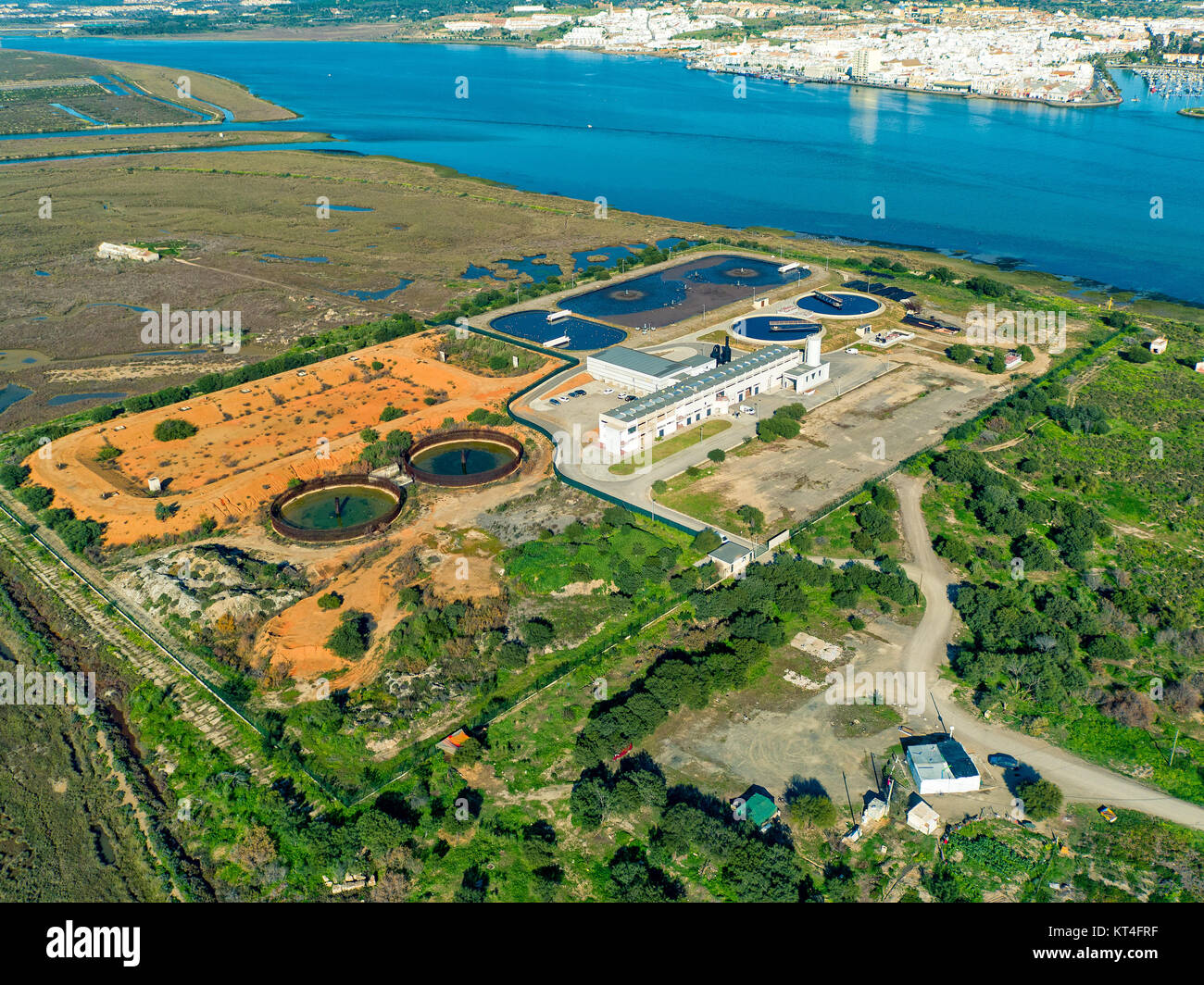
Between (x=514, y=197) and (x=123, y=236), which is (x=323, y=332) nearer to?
(x=123, y=236)

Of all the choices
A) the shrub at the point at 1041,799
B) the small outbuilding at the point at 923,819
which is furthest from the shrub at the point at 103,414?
the shrub at the point at 1041,799

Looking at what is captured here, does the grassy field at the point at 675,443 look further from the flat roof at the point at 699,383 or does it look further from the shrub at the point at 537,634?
the shrub at the point at 537,634

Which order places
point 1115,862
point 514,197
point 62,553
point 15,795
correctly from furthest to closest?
point 514,197 → point 62,553 → point 15,795 → point 1115,862

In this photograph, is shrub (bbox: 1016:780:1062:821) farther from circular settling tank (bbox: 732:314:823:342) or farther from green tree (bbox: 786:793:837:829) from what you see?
circular settling tank (bbox: 732:314:823:342)

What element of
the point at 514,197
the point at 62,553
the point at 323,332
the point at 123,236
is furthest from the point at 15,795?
the point at 514,197

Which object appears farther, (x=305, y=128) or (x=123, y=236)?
(x=305, y=128)

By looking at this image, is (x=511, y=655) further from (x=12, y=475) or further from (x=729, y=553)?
(x=12, y=475)

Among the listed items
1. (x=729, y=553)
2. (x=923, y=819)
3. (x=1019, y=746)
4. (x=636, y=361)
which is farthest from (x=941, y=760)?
(x=636, y=361)
